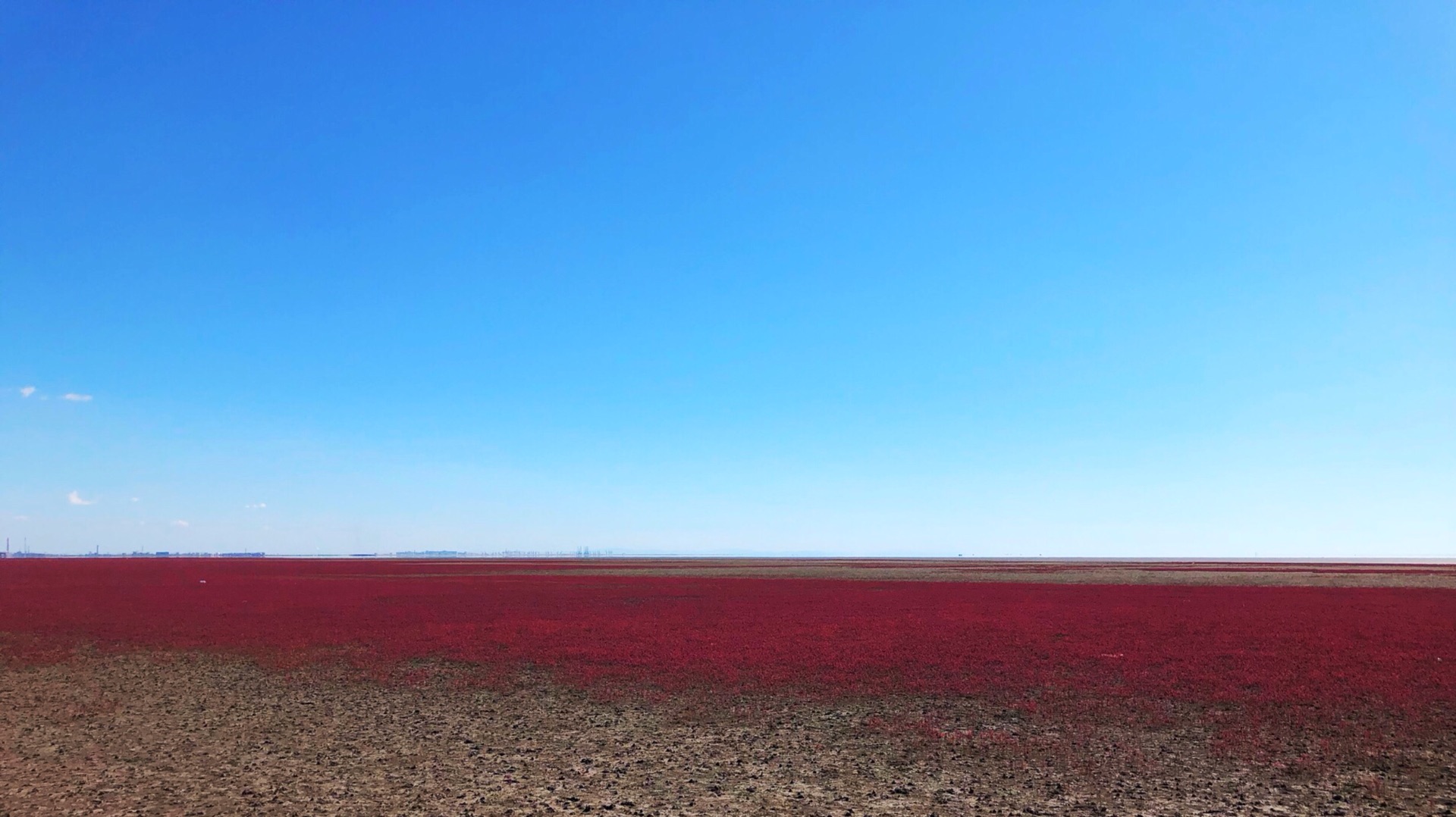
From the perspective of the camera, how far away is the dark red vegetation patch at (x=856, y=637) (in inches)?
683

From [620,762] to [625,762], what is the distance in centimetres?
8

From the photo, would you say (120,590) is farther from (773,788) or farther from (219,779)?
(773,788)

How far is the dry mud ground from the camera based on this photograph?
9852 mm

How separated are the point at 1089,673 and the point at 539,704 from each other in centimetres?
1313

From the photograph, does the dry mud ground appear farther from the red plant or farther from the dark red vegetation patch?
the dark red vegetation patch

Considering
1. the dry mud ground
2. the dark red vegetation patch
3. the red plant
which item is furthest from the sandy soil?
the dark red vegetation patch

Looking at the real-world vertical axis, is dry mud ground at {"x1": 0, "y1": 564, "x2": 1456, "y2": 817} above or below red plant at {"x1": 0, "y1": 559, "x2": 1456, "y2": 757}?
above

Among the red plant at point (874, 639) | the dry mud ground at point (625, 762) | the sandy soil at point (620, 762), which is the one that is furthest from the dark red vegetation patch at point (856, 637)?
the sandy soil at point (620, 762)

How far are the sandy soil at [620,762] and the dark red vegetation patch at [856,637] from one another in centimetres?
282

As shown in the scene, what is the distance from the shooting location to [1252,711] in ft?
47.9

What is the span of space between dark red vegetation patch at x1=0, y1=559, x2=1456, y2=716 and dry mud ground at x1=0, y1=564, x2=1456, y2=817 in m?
2.72

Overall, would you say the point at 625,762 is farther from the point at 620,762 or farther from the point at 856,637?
the point at 856,637

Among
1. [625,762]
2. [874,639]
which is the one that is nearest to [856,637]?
[874,639]

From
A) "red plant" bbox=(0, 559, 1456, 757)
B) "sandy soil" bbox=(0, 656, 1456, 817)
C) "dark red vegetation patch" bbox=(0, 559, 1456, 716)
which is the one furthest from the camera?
"dark red vegetation patch" bbox=(0, 559, 1456, 716)
